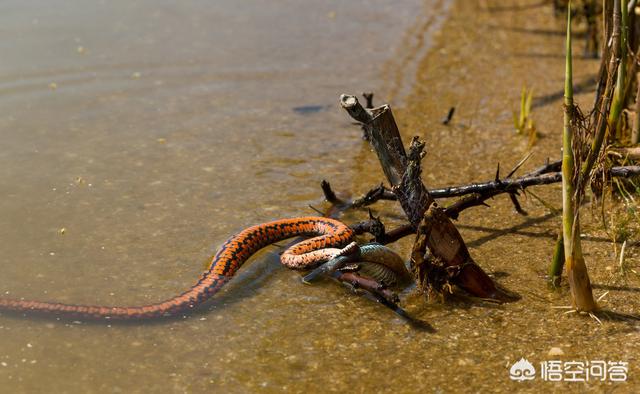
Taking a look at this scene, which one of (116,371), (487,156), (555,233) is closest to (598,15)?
(487,156)

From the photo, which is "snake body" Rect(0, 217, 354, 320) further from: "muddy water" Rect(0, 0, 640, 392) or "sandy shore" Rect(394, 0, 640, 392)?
"sandy shore" Rect(394, 0, 640, 392)

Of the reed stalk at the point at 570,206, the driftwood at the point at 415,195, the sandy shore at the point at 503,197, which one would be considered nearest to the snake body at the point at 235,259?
the driftwood at the point at 415,195

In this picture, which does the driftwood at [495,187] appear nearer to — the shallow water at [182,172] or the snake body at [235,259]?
the snake body at [235,259]

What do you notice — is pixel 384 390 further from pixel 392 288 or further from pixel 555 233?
pixel 555 233

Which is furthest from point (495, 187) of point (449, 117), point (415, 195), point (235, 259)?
point (449, 117)

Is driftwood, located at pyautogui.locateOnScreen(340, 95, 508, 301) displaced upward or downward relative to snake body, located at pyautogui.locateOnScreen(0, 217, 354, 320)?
upward

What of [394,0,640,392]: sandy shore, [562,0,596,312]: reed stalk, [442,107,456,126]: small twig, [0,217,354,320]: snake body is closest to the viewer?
[562,0,596,312]: reed stalk

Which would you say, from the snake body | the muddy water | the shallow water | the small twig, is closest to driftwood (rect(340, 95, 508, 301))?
the muddy water

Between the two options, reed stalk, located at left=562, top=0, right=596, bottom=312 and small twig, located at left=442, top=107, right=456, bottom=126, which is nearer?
reed stalk, located at left=562, top=0, right=596, bottom=312
